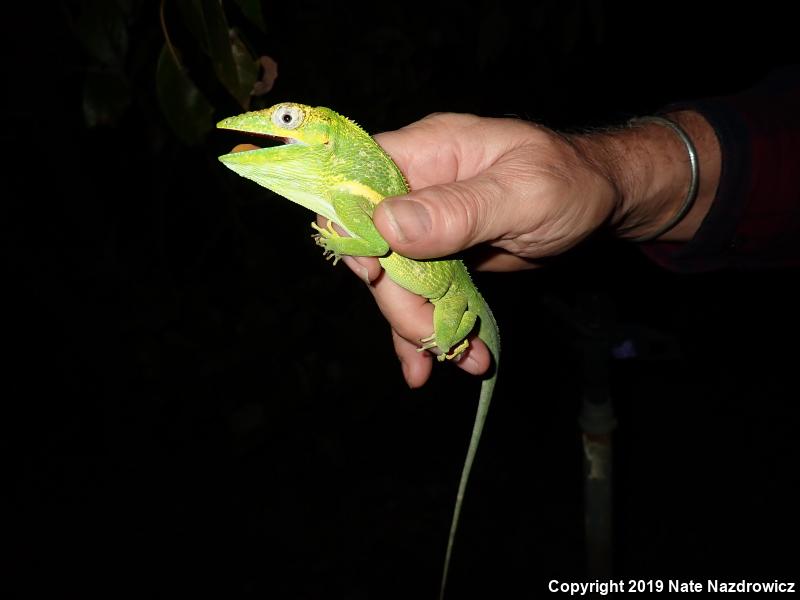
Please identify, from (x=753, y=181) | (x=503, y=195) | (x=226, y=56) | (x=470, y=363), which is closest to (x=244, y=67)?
(x=226, y=56)

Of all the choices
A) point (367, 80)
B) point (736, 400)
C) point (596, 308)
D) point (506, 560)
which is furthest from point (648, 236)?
point (736, 400)

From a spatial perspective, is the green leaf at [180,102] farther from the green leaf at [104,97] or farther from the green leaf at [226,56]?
the green leaf at [104,97]

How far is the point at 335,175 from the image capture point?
6.41 feet

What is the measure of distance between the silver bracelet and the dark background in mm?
641

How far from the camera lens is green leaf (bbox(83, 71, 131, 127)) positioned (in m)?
2.02

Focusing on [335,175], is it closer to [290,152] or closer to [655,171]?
[290,152]

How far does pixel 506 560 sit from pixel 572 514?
2.85 ft

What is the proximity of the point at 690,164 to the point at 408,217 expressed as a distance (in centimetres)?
177

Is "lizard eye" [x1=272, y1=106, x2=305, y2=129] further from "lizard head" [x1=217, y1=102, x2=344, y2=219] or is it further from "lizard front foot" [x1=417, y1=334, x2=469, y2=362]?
"lizard front foot" [x1=417, y1=334, x2=469, y2=362]

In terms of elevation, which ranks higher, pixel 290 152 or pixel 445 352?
pixel 290 152

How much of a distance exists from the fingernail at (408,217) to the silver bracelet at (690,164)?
5.53 feet

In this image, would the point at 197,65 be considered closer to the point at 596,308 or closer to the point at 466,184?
the point at 466,184

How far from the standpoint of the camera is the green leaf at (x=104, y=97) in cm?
202

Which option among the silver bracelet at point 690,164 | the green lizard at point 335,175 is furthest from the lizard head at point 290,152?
the silver bracelet at point 690,164
